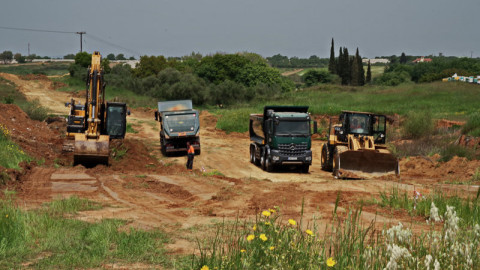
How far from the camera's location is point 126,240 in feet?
30.4

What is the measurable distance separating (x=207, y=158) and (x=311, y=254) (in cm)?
2426

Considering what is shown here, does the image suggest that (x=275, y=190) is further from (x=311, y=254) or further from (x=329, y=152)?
(x=311, y=254)

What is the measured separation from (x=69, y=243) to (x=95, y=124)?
47.3 feet

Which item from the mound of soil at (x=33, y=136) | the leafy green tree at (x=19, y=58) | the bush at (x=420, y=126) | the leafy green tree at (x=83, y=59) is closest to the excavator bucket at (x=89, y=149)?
the mound of soil at (x=33, y=136)

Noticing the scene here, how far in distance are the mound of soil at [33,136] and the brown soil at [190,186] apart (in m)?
0.09

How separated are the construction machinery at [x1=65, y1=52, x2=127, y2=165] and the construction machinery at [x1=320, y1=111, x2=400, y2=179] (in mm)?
10076

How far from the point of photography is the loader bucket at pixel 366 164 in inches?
876

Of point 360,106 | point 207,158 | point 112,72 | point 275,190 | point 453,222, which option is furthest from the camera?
point 112,72

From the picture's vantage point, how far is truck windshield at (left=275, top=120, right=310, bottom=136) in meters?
25.3

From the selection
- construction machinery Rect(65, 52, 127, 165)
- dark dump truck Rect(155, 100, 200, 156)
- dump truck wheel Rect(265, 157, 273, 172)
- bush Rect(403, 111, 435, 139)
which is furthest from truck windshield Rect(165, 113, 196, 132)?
bush Rect(403, 111, 435, 139)

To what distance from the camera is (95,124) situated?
75.2 ft

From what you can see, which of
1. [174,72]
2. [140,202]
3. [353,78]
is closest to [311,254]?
[140,202]

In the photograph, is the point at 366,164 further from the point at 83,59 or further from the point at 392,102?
the point at 83,59

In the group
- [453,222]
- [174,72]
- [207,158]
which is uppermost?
[174,72]
